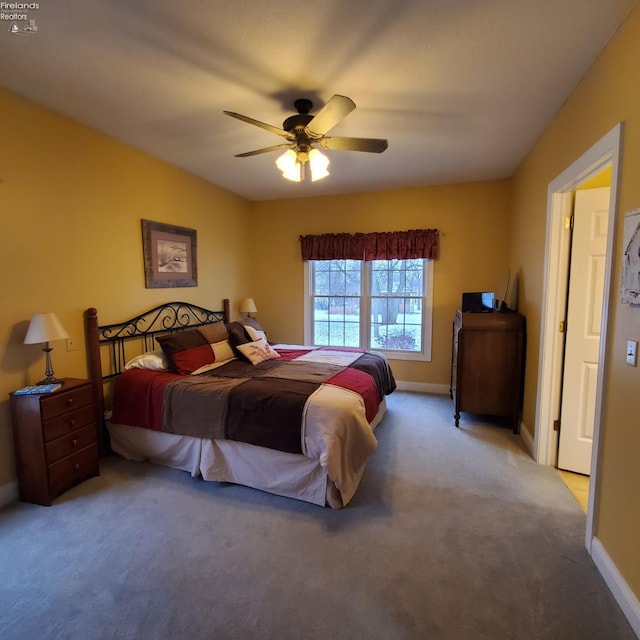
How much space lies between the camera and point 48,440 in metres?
2.26

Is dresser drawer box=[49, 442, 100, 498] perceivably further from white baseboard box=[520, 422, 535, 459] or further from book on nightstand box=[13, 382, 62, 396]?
white baseboard box=[520, 422, 535, 459]

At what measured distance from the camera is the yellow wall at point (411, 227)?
14.0 feet

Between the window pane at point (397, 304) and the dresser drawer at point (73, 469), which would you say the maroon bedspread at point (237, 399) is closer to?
the dresser drawer at point (73, 469)

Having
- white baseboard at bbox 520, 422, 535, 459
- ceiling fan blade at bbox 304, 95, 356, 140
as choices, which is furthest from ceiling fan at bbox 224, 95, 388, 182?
white baseboard at bbox 520, 422, 535, 459

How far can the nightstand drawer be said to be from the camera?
2.28m

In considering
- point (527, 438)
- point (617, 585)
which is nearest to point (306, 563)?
point (617, 585)

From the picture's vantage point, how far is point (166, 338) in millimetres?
3160

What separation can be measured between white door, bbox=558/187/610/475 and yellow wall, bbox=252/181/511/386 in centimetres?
169

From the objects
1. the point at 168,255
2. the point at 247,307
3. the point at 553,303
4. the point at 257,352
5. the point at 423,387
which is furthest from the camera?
the point at 247,307

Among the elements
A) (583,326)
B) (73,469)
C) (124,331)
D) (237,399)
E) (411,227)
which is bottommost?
(73,469)

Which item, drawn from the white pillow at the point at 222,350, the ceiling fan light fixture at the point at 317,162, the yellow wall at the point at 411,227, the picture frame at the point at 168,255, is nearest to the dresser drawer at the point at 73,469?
the white pillow at the point at 222,350

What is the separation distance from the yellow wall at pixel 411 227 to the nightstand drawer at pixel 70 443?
3040mm

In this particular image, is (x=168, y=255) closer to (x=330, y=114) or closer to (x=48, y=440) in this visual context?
(x=48, y=440)

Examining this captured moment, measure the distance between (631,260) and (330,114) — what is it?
171cm
